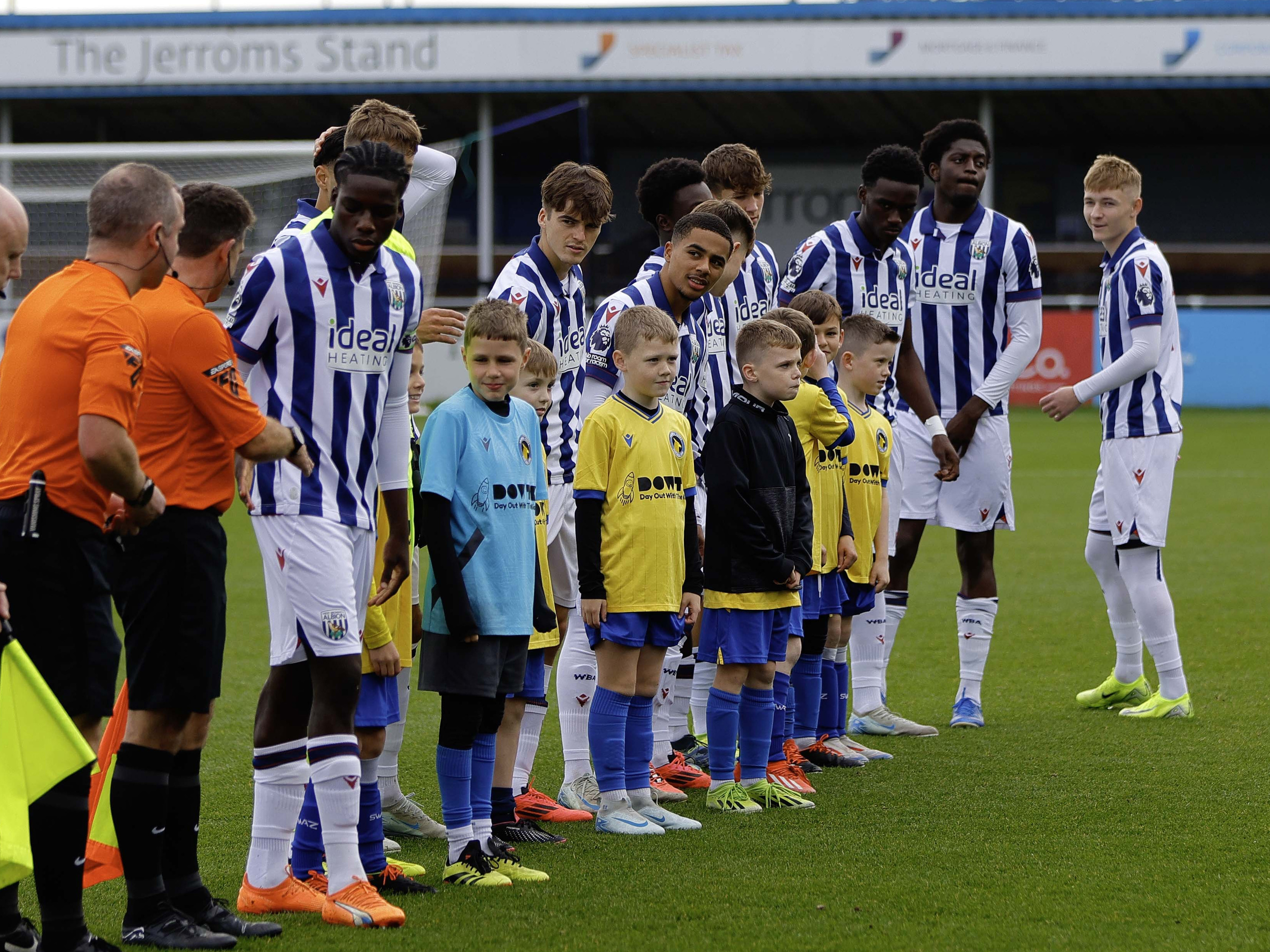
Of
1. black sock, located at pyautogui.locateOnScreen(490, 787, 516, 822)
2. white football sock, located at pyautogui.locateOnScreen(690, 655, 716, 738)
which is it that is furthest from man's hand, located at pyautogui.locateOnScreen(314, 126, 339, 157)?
white football sock, located at pyautogui.locateOnScreen(690, 655, 716, 738)

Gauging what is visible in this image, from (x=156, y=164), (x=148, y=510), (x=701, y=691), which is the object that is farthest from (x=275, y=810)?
A: (x=156, y=164)

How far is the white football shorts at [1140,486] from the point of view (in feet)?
21.4

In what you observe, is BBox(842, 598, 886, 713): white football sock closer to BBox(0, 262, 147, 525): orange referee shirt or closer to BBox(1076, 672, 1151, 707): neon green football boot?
BBox(1076, 672, 1151, 707): neon green football boot

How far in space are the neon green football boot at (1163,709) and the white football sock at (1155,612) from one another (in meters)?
0.03

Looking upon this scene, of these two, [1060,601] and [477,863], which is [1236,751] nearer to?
[477,863]

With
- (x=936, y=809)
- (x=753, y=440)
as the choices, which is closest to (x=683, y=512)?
(x=753, y=440)

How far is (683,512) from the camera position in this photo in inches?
186

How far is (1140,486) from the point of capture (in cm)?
654

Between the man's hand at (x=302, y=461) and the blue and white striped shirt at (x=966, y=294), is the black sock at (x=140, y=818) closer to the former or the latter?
the man's hand at (x=302, y=461)

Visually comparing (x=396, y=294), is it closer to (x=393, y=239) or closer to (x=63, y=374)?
(x=393, y=239)

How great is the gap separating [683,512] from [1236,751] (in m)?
2.51

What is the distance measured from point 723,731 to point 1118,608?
2850mm

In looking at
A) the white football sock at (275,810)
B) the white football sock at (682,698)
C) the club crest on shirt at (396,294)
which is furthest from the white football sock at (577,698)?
the club crest on shirt at (396,294)

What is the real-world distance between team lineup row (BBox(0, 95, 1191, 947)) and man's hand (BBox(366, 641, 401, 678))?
2cm
